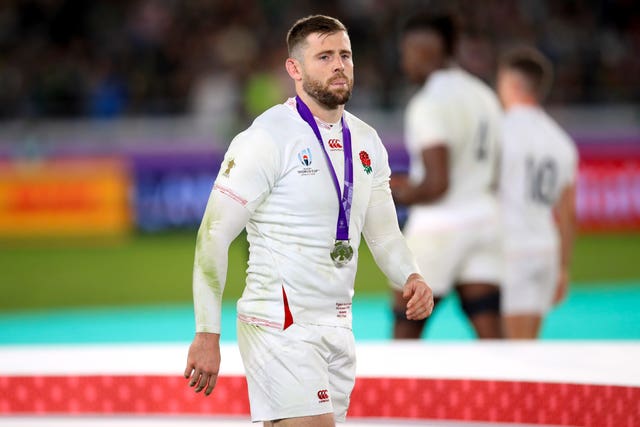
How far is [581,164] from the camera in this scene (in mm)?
17188

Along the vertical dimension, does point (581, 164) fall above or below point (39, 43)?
below

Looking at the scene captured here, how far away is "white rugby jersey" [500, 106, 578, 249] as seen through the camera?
23.3ft

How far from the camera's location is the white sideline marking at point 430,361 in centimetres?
534

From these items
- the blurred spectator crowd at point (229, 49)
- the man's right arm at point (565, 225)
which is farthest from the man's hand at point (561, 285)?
the blurred spectator crowd at point (229, 49)

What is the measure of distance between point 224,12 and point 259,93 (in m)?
3.32

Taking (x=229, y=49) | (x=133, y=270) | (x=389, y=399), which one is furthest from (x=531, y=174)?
(x=229, y=49)

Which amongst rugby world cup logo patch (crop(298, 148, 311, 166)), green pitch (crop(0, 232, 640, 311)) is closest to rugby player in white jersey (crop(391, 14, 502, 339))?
rugby world cup logo patch (crop(298, 148, 311, 166))

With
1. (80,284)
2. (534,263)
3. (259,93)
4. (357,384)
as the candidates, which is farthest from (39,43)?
(357,384)

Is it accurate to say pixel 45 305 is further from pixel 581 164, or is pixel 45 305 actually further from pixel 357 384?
pixel 581 164

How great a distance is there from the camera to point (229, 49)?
2003 cm

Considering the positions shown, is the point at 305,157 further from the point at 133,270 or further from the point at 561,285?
the point at 133,270

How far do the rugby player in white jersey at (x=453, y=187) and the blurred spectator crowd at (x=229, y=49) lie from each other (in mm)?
11663

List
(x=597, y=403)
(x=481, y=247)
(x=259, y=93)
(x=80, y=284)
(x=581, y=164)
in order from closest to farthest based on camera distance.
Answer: (x=597, y=403) < (x=481, y=247) < (x=80, y=284) < (x=581, y=164) < (x=259, y=93)

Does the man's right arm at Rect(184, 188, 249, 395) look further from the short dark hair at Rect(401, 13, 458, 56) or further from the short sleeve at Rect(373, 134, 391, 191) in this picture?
the short dark hair at Rect(401, 13, 458, 56)
